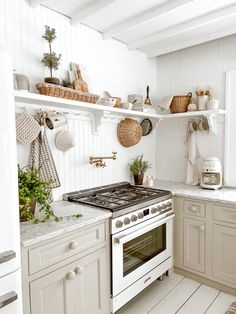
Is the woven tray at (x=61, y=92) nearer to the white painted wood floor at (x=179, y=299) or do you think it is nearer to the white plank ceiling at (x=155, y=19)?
the white plank ceiling at (x=155, y=19)

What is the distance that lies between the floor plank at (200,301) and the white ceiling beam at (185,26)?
2443 mm

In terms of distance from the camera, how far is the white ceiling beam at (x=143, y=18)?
1901 mm

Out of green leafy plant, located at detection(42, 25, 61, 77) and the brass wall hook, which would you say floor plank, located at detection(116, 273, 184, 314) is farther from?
green leafy plant, located at detection(42, 25, 61, 77)

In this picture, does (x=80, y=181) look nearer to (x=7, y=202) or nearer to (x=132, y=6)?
(x=7, y=202)

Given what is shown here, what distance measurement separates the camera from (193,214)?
2369 mm

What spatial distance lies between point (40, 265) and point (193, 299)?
150cm

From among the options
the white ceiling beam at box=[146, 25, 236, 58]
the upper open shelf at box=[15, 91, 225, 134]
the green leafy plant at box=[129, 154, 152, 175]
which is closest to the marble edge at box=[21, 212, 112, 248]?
the upper open shelf at box=[15, 91, 225, 134]

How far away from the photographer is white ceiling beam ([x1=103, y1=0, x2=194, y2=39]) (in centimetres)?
190

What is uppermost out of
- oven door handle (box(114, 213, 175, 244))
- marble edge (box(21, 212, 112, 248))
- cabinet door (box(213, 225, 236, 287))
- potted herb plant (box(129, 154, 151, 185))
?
potted herb plant (box(129, 154, 151, 185))

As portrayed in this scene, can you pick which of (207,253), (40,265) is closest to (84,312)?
(40,265)

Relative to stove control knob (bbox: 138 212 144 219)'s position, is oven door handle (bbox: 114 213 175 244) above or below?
below

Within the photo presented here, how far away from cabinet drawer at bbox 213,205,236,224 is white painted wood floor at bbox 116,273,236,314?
2.27ft

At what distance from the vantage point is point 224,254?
2.20 metres

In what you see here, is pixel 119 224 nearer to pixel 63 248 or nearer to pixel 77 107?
pixel 63 248
